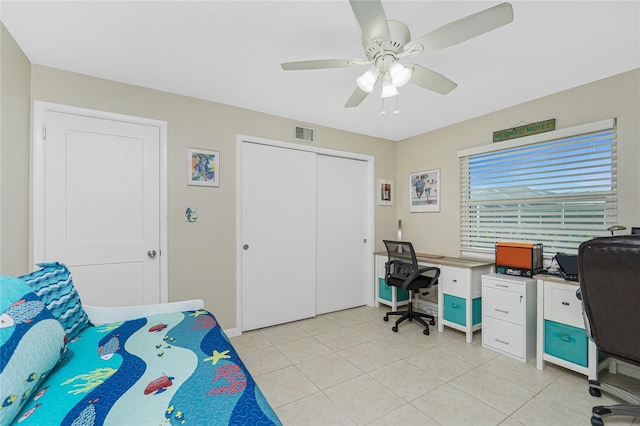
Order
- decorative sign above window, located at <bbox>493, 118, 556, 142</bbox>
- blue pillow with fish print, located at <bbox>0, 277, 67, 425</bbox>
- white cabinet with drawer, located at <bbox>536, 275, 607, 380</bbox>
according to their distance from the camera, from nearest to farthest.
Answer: blue pillow with fish print, located at <bbox>0, 277, 67, 425</bbox>
white cabinet with drawer, located at <bbox>536, 275, 607, 380</bbox>
decorative sign above window, located at <bbox>493, 118, 556, 142</bbox>

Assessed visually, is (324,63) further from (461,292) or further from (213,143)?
(461,292)

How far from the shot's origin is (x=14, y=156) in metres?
1.94

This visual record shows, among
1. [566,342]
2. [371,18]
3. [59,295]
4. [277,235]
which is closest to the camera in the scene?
[371,18]

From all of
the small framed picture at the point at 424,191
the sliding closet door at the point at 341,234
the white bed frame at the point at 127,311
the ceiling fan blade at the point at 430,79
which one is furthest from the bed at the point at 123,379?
the small framed picture at the point at 424,191

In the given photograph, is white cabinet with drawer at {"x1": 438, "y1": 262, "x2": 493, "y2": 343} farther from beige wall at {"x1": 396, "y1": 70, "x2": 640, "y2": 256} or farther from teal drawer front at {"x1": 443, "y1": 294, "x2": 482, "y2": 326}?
beige wall at {"x1": 396, "y1": 70, "x2": 640, "y2": 256}

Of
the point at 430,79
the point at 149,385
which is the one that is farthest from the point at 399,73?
the point at 149,385

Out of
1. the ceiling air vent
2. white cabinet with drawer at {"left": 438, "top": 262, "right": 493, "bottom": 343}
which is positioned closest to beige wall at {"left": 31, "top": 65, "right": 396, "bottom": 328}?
the ceiling air vent

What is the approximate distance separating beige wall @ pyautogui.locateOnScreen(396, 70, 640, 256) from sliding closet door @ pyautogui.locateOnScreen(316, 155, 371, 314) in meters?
0.71

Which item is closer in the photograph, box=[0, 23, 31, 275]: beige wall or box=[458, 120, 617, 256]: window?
box=[0, 23, 31, 275]: beige wall

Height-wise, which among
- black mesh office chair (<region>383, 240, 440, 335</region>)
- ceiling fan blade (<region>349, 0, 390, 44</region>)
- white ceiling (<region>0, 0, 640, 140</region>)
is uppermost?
white ceiling (<region>0, 0, 640, 140</region>)

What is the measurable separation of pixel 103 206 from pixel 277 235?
1.67 m

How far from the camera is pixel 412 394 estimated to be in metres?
2.01

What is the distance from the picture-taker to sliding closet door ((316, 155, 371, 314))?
146 inches

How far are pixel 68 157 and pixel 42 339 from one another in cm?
186
